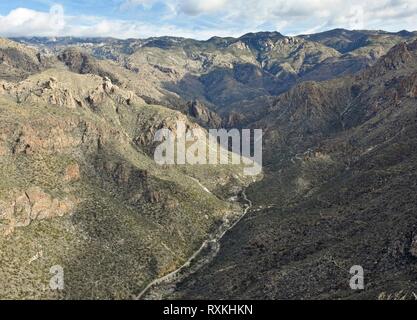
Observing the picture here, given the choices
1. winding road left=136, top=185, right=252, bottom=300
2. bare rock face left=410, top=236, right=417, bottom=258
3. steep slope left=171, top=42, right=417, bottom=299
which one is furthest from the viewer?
winding road left=136, top=185, right=252, bottom=300

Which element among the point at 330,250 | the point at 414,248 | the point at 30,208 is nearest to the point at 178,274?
the point at 330,250

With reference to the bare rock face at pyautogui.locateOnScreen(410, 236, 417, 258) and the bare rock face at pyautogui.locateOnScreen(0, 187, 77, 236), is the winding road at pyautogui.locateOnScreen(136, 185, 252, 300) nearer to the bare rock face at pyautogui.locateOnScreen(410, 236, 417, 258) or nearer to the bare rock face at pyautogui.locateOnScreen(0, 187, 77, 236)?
the bare rock face at pyautogui.locateOnScreen(0, 187, 77, 236)

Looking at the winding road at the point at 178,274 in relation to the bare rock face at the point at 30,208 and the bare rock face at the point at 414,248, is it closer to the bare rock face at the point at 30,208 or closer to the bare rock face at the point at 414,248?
the bare rock face at the point at 30,208

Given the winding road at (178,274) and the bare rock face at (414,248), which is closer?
the bare rock face at (414,248)

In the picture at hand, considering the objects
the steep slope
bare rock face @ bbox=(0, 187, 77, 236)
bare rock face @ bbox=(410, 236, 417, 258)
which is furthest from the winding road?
bare rock face @ bbox=(410, 236, 417, 258)

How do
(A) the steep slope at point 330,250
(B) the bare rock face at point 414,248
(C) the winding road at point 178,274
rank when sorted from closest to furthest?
(A) the steep slope at point 330,250 → (B) the bare rock face at point 414,248 → (C) the winding road at point 178,274

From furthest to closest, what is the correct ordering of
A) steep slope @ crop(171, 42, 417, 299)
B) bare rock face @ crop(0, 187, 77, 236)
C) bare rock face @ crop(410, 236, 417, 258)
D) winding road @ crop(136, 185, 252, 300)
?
bare rock face @ crop(0, 187, 77, 236)
winding road @ crop(136, 185, 252, 300)
bare rock face @ crop(410, 236, 417, 258)
steep slope @ crop(171, 42, 417, 299)

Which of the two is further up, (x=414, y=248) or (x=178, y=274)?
(x=414, y=248)

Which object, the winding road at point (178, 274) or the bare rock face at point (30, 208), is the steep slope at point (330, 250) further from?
the bare rock face at point (30, 208)

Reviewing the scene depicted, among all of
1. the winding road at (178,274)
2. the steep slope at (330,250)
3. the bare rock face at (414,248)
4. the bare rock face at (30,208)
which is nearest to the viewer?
the steep slope at (330,250)

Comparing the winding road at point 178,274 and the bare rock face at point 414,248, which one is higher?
the bare rock face at point 414,248

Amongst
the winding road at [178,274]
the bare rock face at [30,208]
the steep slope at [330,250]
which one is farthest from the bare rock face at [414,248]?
the bare rock face at [30,208]

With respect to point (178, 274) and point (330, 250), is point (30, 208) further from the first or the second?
point (330, 250)
